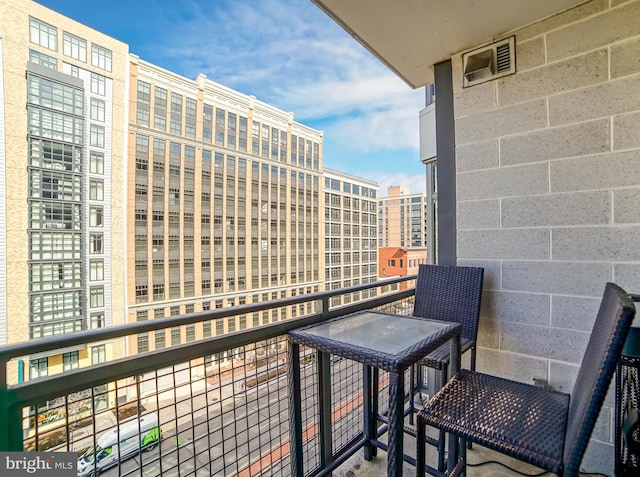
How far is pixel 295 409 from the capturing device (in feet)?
3.96

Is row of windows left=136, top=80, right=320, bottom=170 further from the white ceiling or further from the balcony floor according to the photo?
the balcony floor

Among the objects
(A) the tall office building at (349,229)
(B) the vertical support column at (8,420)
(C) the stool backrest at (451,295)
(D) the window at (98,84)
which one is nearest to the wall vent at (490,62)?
(C) the stool backrest at (451,295)

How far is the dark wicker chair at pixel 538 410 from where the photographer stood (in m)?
0.62

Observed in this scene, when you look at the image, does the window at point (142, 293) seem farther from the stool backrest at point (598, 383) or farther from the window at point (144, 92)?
the stool backrest at point (598, 383)

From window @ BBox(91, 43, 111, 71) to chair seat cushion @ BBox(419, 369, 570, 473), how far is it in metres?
14.7

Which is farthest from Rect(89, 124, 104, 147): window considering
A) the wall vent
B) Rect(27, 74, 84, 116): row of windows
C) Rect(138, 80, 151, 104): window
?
the wall vent

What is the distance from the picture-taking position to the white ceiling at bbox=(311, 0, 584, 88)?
4.62 ft

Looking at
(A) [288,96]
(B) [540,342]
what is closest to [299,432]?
(B) [540,342]

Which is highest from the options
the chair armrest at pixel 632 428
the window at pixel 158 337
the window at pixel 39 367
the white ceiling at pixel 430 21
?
the white ceiling at pixel 430 21

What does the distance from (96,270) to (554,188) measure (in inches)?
548

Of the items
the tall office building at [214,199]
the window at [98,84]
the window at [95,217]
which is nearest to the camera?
the window at [98,84]

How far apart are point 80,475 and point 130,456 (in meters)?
0.14

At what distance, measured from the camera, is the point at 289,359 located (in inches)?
46.6

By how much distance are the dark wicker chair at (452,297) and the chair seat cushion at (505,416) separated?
0.39 m
